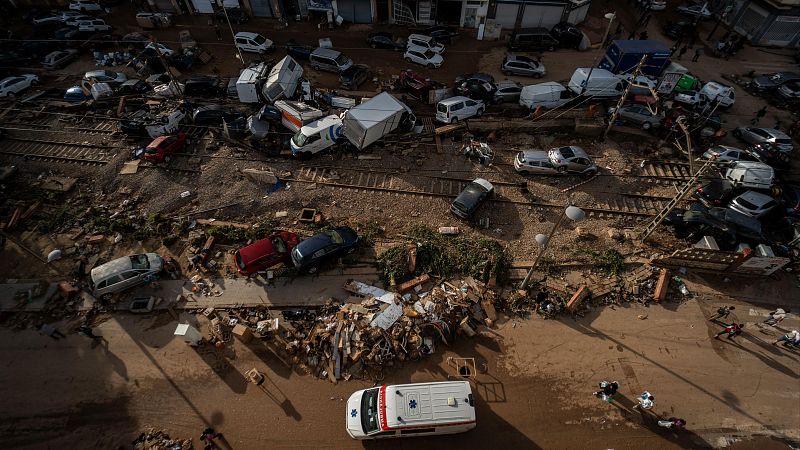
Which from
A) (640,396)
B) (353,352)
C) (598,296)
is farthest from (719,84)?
(353,352)

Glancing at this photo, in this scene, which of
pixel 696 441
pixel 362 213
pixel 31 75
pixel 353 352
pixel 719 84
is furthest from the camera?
pixel 31 75

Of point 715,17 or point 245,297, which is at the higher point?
point 715,17

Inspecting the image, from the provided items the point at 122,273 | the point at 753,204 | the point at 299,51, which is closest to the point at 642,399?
the point at 753,204

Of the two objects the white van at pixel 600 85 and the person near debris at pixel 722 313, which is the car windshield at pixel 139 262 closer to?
the person near debris at pixel 722 313

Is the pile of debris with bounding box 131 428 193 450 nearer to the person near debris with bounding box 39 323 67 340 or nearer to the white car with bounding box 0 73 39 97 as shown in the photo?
the person near debris with bounding box 39 323 67 340

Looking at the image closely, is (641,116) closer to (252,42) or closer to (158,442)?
(252,42)

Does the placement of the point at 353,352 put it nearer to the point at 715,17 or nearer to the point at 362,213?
the point at 362,213

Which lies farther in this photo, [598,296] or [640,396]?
[598,296]

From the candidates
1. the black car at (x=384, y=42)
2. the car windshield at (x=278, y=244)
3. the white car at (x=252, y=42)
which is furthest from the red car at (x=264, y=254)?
the black car at (x=384, y=42)
